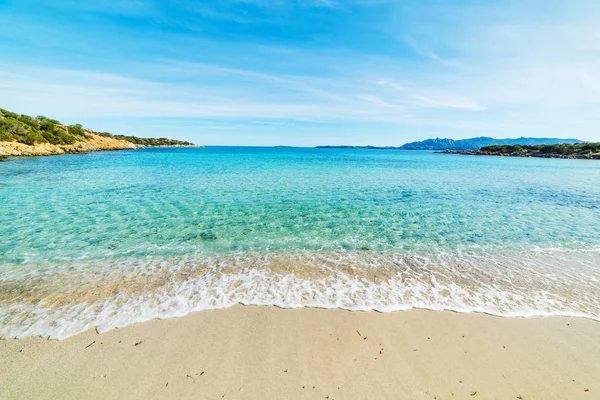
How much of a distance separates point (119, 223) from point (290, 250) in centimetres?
876

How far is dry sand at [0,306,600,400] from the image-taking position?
4.15m

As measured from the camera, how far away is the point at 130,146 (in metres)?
113

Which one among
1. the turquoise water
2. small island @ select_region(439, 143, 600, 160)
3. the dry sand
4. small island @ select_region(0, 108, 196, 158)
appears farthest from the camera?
small island @ select_region(439, 143, 600, 160)

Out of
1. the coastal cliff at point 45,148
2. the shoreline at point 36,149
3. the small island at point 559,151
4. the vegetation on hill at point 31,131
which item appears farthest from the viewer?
the small island at point 559,151

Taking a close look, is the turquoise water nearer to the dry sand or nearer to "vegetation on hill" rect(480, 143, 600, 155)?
the dry sand

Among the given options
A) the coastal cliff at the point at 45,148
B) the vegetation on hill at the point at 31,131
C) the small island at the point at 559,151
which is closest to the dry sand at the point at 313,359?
the coastal cliff at the point at 45,148

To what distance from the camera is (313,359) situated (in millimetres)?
4734

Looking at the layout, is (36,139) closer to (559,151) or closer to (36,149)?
(36,149)

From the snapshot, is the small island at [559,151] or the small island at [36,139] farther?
the small island at [559,151]

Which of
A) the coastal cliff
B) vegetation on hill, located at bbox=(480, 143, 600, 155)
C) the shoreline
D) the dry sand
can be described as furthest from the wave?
vegetation on hill, located at bbox=(480, 143, 600, 155)

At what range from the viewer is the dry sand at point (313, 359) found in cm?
415

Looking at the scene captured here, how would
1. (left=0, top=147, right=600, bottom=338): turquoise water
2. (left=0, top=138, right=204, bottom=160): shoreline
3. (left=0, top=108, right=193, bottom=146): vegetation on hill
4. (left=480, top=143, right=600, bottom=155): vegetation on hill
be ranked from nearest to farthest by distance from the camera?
(left=0, top=147, right=600, bottom=338): turquoise water < (left=0, top=138, right=204, bottom=160): shoreline < (left=0, top=108, right=193, bottom=146): vegetation on hill < (left=480, top=143, right=600, bottom=155): vegetation on hill

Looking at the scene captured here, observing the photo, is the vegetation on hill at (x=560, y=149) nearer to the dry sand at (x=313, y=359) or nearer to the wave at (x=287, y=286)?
the wave at (x=287, y=286)

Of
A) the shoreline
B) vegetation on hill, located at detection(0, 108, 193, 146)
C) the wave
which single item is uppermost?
vegetation on hill, located at detection(0, 108, 193, 146)
